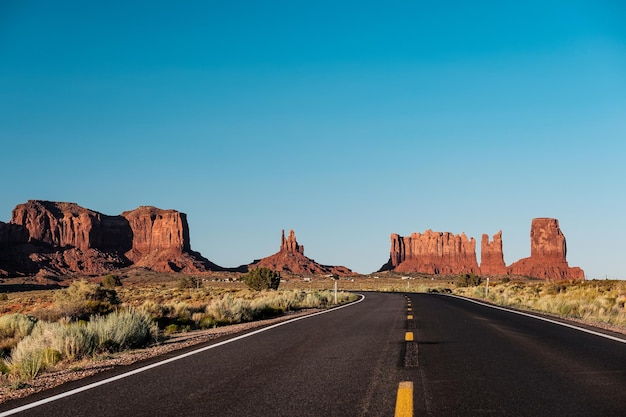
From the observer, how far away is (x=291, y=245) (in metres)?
184

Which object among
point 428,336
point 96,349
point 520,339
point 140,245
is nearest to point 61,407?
point 96,349

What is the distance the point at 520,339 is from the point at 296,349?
5.05m

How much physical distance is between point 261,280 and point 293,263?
352ft

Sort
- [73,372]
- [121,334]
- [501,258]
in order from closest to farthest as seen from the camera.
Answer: [73,372] < [121,334] < [501,258]

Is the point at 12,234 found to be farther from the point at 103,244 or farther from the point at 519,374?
the point at 519,374

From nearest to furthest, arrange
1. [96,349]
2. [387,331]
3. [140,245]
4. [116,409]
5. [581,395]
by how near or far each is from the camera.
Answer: [116,409]
[581,395]
[96,349]
[387,331]
[140,245]

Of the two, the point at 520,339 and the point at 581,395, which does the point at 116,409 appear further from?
the point at 520,339

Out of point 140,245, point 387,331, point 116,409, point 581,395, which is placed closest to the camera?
point 116,409

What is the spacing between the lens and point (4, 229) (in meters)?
155

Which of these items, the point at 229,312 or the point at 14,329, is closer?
the point at 14,329

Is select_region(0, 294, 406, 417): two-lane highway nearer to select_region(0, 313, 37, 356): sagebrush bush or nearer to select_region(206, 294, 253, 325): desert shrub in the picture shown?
select_region(206, 294, 253, 325): desert shrub

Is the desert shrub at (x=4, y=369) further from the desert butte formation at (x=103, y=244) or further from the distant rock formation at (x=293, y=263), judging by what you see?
the distant rock formation at (x=293, y=263)

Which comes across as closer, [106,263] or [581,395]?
[581,395]

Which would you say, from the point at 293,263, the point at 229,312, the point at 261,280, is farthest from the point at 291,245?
the point at 229,312
